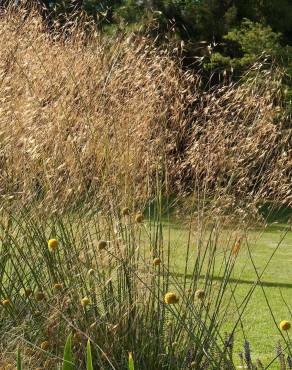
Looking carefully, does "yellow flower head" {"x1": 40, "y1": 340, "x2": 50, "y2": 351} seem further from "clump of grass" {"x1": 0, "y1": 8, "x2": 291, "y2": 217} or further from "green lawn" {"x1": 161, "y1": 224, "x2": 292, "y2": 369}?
"green lawn" {"x1": 161, "y1": 224, "x2": 292, "y2": 369}

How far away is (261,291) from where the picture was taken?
8.63 meters

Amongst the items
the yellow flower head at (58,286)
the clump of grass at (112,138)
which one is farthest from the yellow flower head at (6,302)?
the clump of grass at (112,138)

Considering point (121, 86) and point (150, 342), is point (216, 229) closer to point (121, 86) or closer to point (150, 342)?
point (150, 342)

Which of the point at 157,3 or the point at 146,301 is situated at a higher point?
the point at 157,3

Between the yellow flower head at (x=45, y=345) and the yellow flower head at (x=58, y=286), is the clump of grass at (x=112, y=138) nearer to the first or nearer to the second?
the yellow flower head at (x=58, y=286)

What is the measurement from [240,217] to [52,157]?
0.95 meters

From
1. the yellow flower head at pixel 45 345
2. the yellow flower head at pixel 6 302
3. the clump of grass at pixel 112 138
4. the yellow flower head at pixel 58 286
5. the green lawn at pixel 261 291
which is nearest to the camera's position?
the yellow flower head at pixel 45 345

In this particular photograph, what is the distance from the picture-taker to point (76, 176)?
13.7 feet

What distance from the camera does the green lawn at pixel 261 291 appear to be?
5578mm

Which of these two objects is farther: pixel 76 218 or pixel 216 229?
pixel 76 218

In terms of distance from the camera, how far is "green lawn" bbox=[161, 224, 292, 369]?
5578mm

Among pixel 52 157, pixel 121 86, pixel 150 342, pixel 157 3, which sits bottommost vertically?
pixel 150 342

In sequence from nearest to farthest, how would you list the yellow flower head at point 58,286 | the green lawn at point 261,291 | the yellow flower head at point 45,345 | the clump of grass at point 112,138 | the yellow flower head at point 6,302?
the yellow flower head at point 45,345 < the yellow flower head at point 58,286 < the yellow flower head at point 6,302 < the clump of grass at point 112,138 < the green lawn at point 261,291

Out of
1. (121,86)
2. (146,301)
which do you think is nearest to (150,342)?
(146,301)
